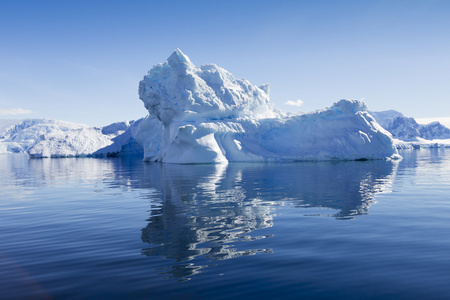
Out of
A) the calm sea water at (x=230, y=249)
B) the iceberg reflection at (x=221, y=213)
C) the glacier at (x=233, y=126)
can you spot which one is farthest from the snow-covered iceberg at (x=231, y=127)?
the calm sea water at (x=230, y=249)

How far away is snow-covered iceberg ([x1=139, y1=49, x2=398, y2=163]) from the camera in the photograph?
120 ft

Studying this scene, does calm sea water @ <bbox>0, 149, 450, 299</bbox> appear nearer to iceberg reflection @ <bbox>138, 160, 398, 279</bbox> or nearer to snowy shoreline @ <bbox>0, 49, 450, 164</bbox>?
iceberg reflection @ <bbox>138, 160, 398, 279</bbox>

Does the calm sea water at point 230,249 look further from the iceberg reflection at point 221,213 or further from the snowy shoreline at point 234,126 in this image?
the snowy shoreline at point 234,126

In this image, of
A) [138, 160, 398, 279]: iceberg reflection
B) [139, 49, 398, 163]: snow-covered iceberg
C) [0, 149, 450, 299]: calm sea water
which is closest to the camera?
[0, 149, 450, 299]: calm sea water

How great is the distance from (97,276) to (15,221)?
225 inches

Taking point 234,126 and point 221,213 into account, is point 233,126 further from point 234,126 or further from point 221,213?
point 221,213

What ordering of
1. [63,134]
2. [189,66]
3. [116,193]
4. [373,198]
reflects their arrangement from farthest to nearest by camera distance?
1. [63,134]
2. [189,66]
3. [116,193]
4. [373,198]

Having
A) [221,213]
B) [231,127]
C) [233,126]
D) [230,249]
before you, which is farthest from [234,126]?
[230,249]

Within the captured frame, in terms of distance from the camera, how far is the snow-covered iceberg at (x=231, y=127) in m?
36.7

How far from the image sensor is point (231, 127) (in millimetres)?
39500

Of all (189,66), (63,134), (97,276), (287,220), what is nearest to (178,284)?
(97,276)

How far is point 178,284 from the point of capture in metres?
4.51

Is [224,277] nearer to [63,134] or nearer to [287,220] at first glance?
[287,220]

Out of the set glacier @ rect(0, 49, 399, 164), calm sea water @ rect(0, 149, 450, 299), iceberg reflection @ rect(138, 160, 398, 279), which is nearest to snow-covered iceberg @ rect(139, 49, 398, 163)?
glacier @ rect(0, 49, 399, 164)
